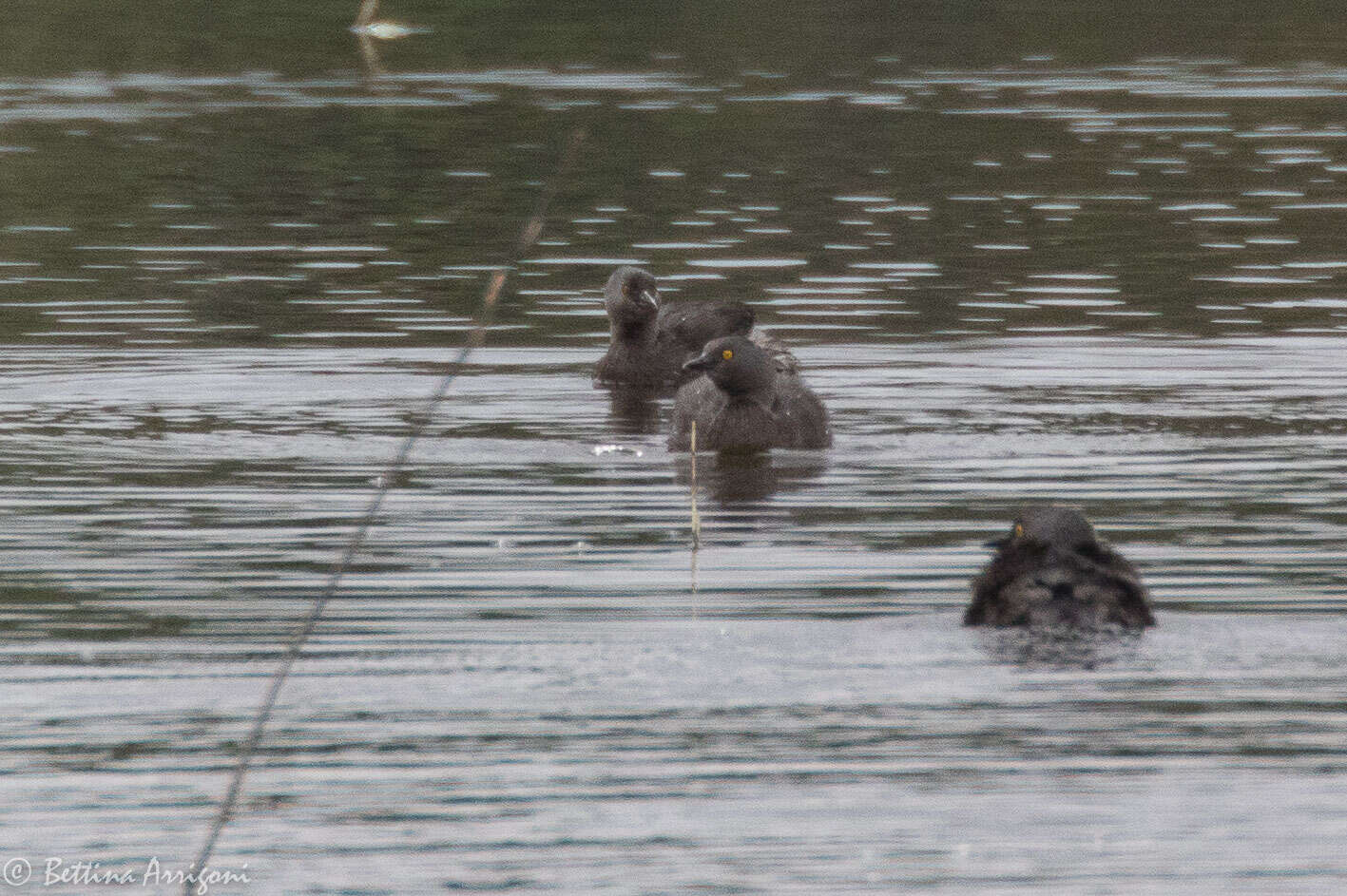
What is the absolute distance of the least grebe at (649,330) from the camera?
58.0ft

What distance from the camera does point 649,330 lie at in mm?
18031

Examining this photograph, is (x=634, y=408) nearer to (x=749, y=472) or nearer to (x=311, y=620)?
(x=749, y=472)

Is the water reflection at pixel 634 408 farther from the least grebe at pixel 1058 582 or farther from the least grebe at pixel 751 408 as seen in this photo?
the least grebe at pixel 1058 582

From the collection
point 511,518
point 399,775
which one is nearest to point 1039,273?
point 511,518

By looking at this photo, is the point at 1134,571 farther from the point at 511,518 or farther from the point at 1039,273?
the point at 1039,273

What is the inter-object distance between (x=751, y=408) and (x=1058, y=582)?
18.0 ft

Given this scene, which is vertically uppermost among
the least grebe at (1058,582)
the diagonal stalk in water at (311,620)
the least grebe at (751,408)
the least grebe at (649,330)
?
the diagonal stalk in water at (311,620)

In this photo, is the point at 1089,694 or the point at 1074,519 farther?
the point at 1074,519

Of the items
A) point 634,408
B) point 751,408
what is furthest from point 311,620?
point 634,408

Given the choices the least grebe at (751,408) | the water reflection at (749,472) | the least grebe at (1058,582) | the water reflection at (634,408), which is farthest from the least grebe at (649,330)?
the least grebe at (1058,582)

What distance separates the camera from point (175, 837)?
7.48m

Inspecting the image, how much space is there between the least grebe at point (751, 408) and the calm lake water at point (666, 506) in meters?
0.22

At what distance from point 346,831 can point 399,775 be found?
507mm

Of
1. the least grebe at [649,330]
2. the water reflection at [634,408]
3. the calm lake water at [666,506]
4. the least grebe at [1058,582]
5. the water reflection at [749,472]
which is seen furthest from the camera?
the least grebe at [649,330]
